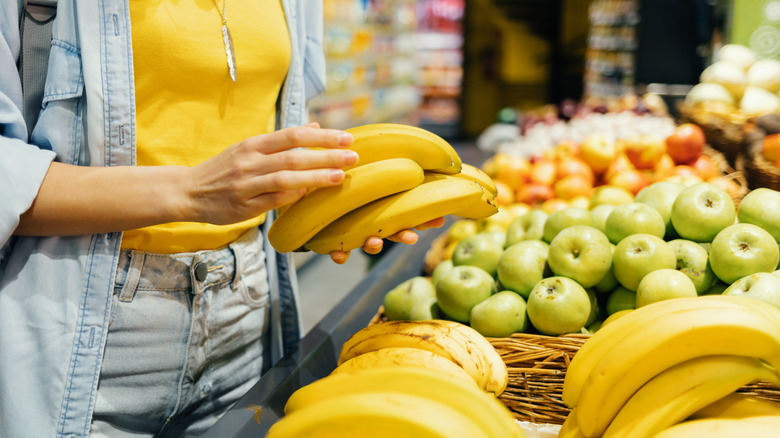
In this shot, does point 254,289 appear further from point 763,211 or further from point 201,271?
point 763,211

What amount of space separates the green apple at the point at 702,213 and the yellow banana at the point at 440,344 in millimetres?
645

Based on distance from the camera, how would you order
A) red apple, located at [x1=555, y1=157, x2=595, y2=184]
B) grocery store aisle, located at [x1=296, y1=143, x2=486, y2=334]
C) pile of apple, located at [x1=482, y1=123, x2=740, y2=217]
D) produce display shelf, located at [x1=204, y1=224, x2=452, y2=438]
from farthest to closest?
grocery store aisle, located at [x1=296, y1=143, x2=486, y2=334] → red apple, located at [x1=555, y1=157, x2=595, y2=184] → pile of apple, located at [x1=482, y1=123, x2=740, y2=217] → produce display shelf, located at [x1=204, y1=224, x2=452, y2=438]

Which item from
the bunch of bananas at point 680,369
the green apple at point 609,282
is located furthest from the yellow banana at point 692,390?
the green apple at point 609,282

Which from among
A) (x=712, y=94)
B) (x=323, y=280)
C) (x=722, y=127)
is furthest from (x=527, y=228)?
(x=323, y=280)

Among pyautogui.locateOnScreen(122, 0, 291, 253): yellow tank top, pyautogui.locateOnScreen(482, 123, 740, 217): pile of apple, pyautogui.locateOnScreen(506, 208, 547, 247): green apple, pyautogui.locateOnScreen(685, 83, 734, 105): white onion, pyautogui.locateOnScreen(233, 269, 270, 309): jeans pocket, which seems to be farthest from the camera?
pyautogui.locateOnScreen(685, 83, 734, 105): white onion

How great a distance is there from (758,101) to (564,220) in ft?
7.10

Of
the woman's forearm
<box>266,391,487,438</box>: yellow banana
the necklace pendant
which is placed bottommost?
<box>266,391,487,438</box>: yellow banana

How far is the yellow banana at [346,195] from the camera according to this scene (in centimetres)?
98

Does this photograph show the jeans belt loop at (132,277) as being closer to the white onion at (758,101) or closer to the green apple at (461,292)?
the green apple at (461,292)

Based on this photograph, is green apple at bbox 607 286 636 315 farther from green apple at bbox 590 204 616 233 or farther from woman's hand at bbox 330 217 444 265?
woman's hand at bbox 330 217 444 265

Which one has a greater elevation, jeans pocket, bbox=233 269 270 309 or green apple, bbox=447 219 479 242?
jeans pocket, bbox=233 269 270 309

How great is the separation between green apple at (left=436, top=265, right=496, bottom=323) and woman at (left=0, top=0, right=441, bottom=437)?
320 millimetres

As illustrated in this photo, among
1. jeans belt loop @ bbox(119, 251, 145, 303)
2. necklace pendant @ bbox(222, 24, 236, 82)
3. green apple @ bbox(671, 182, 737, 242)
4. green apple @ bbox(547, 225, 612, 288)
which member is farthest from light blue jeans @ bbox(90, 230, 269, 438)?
green apple @ bbox(671, 182, 737, 242)

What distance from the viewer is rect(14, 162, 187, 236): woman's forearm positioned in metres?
0.93
